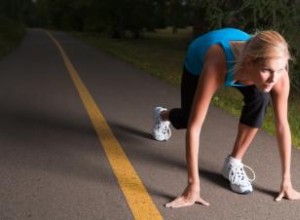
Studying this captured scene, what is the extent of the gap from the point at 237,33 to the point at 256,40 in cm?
56

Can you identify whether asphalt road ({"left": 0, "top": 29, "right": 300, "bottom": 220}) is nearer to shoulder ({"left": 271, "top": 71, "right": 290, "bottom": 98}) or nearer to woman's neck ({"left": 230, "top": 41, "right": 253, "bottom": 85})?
shoulder ({"left": 271, "top": 71, "right": 290, "bottom": 98})

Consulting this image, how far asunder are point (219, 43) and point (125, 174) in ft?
4.38

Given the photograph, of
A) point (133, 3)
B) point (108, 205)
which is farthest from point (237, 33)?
point (133, 3)

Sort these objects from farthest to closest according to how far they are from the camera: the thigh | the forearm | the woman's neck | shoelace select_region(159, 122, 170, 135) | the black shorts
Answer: shoelace select_region(159, 122, 170, 135), the thigh, the black shorts, the forearm, the woman's neck

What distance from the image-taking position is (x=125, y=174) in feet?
13.6

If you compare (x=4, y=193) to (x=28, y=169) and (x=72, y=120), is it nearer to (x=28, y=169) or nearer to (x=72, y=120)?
(x=28, y=169)

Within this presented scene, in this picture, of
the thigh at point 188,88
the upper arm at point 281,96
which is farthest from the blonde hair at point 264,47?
the thigh at point 188,88

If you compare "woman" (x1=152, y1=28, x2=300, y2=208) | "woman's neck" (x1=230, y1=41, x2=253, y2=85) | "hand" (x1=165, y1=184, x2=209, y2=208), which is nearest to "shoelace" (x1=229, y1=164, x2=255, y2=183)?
"woman" (x1=152, y1=28, x2=300, y2=208)

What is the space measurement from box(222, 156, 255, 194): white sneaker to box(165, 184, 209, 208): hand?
387mm

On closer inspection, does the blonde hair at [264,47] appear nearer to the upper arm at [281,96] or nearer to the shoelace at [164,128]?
the upper arm at [281,96]

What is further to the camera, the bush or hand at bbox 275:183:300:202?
the bush

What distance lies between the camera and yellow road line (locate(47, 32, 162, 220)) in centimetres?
343

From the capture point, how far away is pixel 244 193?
377 centimetres

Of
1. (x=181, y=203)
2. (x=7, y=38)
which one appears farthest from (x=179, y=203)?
(x=7, y=38)
